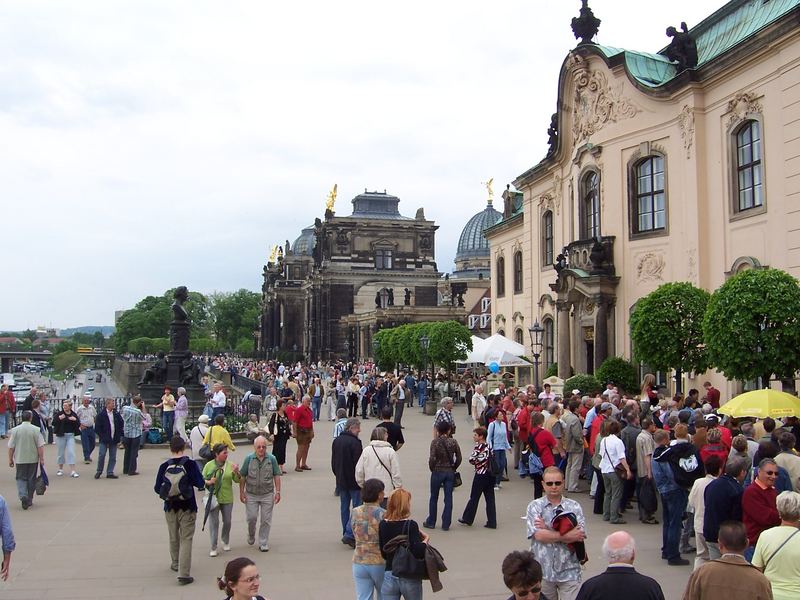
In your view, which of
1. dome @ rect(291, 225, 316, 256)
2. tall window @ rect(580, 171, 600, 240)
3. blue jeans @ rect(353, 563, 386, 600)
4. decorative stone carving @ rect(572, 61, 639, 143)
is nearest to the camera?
blue jeans @ rect(353, 563, 386, 600)

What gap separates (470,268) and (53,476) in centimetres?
8459

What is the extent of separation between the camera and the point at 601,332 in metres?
28.2

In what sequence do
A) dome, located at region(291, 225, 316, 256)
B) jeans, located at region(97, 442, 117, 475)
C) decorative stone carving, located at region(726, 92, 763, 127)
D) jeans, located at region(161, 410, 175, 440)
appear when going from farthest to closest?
dome, located at region(291, 225, 316, 256), decorative stone carving, located at region(726, 92, 763, 127), jeans, located at region(161, 410, 175, 440), jeans, located at region(97, 442, 117, 475)

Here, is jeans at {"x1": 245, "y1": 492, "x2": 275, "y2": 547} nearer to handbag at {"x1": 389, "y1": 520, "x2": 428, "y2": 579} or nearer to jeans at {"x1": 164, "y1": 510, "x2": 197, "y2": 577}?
jeans at {"x1": 164, "y1": 510, "x2": 197, "y2": 577}

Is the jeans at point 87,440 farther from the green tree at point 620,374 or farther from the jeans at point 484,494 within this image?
the green tree at point 620,374

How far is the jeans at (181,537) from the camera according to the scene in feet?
29.5

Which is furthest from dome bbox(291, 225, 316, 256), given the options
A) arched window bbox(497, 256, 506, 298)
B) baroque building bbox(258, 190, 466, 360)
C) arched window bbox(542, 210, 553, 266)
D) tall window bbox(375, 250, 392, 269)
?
arched window bbox(542, 210, 553, 266)

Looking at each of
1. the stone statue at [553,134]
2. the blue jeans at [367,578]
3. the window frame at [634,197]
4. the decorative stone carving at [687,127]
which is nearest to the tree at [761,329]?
the decorative stone carving at [687,127]

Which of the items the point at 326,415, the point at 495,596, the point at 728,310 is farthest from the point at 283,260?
the point at 495,596

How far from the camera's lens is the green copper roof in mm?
23633

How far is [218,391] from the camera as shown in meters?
21.6

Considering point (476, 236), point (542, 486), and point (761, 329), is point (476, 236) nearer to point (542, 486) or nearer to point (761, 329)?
point (761, 329)

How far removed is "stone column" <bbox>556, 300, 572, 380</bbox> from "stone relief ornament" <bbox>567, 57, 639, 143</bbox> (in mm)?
6239

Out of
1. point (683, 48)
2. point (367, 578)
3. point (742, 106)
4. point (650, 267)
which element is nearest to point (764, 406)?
point (367, 578)
